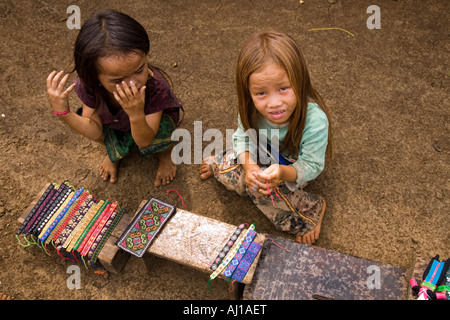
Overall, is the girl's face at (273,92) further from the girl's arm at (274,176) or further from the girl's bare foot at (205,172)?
the girl's bare foot at (205,172)

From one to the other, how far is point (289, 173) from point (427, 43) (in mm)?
2166

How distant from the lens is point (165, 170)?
8.57 ft

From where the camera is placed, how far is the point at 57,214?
220cm

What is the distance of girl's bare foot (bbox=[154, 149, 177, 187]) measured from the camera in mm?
2600

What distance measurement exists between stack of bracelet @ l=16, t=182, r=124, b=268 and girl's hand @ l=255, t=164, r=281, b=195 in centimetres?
83

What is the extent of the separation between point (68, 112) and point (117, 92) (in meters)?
0.29

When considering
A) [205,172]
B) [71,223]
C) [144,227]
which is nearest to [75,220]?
[71,223]

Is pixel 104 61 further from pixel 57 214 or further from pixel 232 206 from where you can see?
pixel 232 206

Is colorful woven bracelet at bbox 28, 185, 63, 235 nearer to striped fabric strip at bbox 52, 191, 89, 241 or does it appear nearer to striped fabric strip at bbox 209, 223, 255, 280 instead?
striped fabric strip at bbox 52, 191, 89, 241

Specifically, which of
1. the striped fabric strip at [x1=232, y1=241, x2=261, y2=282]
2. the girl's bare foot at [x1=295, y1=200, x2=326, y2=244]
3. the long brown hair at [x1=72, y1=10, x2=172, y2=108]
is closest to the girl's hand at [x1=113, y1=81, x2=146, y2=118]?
the long brown hair at [x1=72, y1=10, x2=172, y2=108]

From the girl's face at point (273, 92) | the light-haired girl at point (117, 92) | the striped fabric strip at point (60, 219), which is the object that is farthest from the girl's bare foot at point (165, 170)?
the girl's face at point (273, 92)

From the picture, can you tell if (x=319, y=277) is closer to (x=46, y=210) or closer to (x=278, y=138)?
(x=278, y=138)

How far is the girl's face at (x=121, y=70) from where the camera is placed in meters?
1.87

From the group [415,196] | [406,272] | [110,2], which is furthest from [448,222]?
[110,2]
